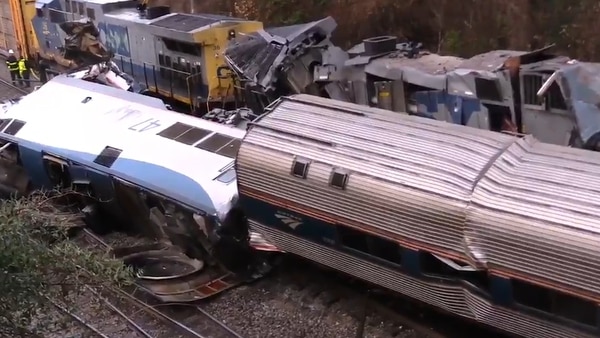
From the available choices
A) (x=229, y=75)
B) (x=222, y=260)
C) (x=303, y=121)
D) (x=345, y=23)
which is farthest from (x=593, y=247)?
(x=345, y=23)

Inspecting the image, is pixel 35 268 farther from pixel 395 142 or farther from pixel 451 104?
pixel 451 104

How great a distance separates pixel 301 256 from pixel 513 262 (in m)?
4.09

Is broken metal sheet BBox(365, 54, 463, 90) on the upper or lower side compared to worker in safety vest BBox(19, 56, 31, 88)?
upper

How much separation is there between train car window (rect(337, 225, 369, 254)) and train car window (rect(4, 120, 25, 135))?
350 inches

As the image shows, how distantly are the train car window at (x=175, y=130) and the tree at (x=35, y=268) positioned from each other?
20.7 ft

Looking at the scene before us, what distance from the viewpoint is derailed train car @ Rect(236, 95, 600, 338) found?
8867 millimetres

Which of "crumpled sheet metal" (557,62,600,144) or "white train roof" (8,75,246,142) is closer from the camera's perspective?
"crumpled sheet metal" (557,62,600,144)

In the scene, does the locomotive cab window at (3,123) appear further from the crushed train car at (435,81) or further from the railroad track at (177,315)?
the railroad track at (177,315)

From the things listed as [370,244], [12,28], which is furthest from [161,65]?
Answer: [370,244]

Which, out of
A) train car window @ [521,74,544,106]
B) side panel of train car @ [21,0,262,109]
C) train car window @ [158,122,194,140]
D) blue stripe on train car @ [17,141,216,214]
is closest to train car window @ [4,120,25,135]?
blue stripe on train car @ [17,141,216,214]

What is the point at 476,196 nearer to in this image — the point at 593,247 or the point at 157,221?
the point at 593,247

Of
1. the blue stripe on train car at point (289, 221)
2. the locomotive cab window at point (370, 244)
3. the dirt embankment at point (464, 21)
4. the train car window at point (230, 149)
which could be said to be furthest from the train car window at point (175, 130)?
the dirt embankment at point (464, 21)

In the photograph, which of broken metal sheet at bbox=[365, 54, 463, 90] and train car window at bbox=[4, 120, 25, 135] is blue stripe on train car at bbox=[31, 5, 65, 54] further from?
broken metal sheet at bbox=[365, 54, 463, 90]

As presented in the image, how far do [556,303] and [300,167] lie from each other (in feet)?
13.8
